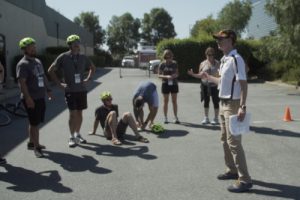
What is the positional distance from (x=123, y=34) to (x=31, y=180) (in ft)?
321

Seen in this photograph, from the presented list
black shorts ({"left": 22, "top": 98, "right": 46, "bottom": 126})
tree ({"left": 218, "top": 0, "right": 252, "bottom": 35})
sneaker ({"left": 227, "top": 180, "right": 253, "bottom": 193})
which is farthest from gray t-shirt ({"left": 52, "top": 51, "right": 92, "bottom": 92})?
tree ({"left": 218, "top": 0, "right": 252, "bottom": 35})

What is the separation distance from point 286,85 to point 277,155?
55.3 ft

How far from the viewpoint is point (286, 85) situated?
2381cm

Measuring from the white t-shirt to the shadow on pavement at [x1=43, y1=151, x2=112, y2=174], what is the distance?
2217 millimetres

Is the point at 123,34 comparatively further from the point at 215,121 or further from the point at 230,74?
the point at 230,74

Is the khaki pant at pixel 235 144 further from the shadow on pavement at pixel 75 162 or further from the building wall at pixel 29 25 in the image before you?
the building wall at pixel 29 25

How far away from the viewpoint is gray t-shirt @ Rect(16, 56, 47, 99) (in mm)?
7668

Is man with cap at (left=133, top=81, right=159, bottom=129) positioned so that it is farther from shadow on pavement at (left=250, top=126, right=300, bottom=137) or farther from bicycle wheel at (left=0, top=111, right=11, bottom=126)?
bicycle wheel at (left=0, top=111, right=11, bottom=126)

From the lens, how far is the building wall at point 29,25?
24.7 metres

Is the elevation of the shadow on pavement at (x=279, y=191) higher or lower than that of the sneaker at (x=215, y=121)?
lower

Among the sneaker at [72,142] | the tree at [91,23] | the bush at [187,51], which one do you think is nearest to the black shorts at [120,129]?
the sneaker at [72,142]

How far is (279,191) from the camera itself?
577 centimetres

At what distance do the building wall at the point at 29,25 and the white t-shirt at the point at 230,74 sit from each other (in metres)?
20.0

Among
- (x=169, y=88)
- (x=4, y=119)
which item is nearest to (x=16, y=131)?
(x=4, y=119)
